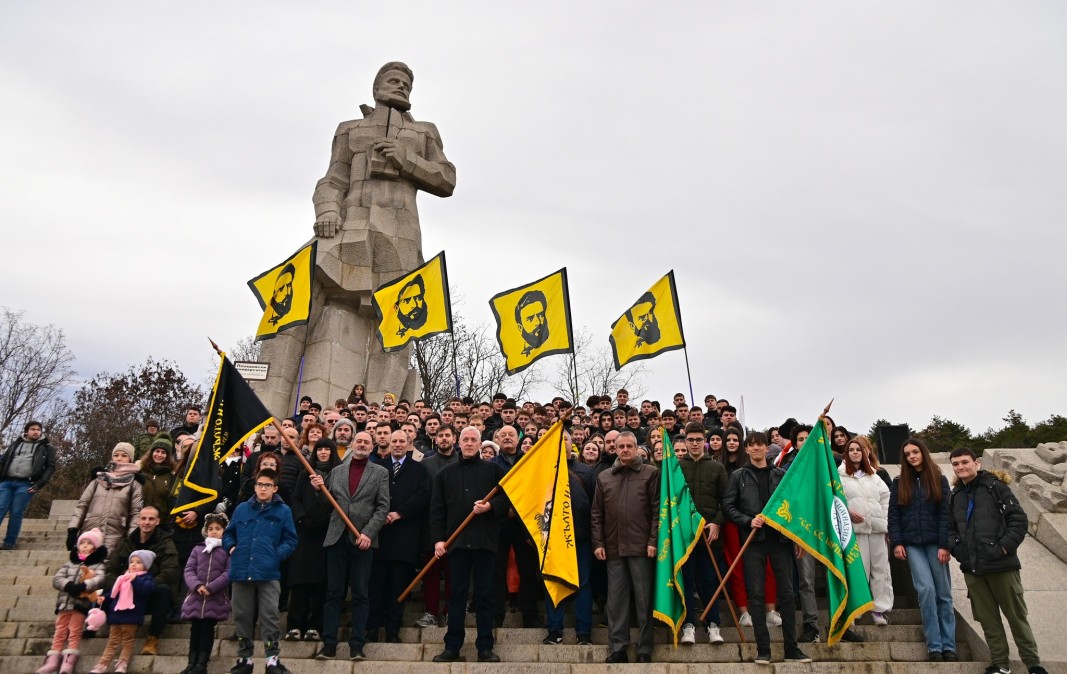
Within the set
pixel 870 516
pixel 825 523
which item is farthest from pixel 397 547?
pixel 870 516

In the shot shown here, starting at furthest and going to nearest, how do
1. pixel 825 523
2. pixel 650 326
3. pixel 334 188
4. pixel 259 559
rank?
1. pixel 334 188
2. pixel 650 326
3. pixel 825 523
4. pixel 259 559

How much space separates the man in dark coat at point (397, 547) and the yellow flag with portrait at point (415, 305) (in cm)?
555

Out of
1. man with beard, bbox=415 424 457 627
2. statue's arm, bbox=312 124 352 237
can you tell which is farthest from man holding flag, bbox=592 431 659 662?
statue's arm, bbox=312 124 352 237

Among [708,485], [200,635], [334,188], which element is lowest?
[200,635]

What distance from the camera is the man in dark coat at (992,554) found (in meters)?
6.70

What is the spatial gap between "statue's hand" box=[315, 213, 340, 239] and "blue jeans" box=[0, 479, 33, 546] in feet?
22.0

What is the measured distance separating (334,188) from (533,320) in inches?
239

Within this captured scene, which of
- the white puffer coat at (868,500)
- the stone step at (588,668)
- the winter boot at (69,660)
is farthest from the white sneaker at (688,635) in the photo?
the winter boot at (69,660)

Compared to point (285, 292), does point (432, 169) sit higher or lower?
higher

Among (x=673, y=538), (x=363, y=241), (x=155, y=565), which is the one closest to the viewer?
(x=673, y=538)

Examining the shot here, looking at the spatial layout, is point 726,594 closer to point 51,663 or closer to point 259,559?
point 259,559

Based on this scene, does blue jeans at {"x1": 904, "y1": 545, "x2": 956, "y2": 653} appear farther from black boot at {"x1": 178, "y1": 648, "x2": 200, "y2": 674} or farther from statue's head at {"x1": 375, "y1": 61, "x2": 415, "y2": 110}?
statue's head at {"x1": 375, "y1": 61, "x2": 415, "y2": 110}

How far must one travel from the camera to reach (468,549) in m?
7.47

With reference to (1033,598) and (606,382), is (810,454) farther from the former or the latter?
(606,382)
